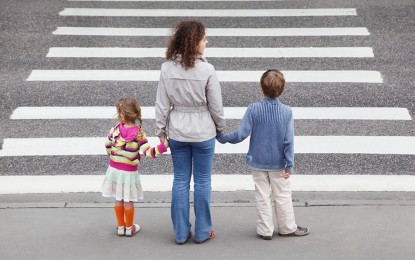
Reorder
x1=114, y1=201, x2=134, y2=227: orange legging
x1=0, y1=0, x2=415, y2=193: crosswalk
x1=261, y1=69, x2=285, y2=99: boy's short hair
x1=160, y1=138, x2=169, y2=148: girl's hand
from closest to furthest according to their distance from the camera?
x1=261, y1=69, x2=285, y2=99: boy's short hair → x1=160, y1=138, x2=169, y2=148: girl's hand → x1=114, y1=201, x2=134, y2=227: orange legging → x1=0, y1=0, x2=415, y2=193: crosswalk

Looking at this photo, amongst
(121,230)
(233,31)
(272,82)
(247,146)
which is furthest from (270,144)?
(233,31)

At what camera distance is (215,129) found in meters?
7.13

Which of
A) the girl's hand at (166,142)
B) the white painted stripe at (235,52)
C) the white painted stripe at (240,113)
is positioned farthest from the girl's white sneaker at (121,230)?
the white painted stripe at (235,52)

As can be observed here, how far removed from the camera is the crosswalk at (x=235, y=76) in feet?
32.5

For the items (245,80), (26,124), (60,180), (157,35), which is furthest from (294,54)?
(60,180)

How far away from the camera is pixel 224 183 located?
29.3ft

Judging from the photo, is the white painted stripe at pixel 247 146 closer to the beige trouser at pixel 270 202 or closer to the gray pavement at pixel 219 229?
the gray pavement at pixel 219 229

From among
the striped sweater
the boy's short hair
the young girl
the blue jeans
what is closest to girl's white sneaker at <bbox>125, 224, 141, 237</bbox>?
the young girl

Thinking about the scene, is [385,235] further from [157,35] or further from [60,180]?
[157,35]

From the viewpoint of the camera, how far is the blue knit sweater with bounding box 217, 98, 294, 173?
279 inches

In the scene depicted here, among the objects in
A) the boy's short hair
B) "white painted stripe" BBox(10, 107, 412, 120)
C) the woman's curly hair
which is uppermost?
the woman's curly hair

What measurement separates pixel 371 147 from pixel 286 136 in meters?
3.21

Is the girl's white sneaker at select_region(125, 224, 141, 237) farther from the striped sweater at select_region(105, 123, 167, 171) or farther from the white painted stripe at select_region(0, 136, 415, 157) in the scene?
the white painted stripe at select_region(0, 136, 415, 157)

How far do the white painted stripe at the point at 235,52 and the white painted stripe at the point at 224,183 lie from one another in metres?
4.32
